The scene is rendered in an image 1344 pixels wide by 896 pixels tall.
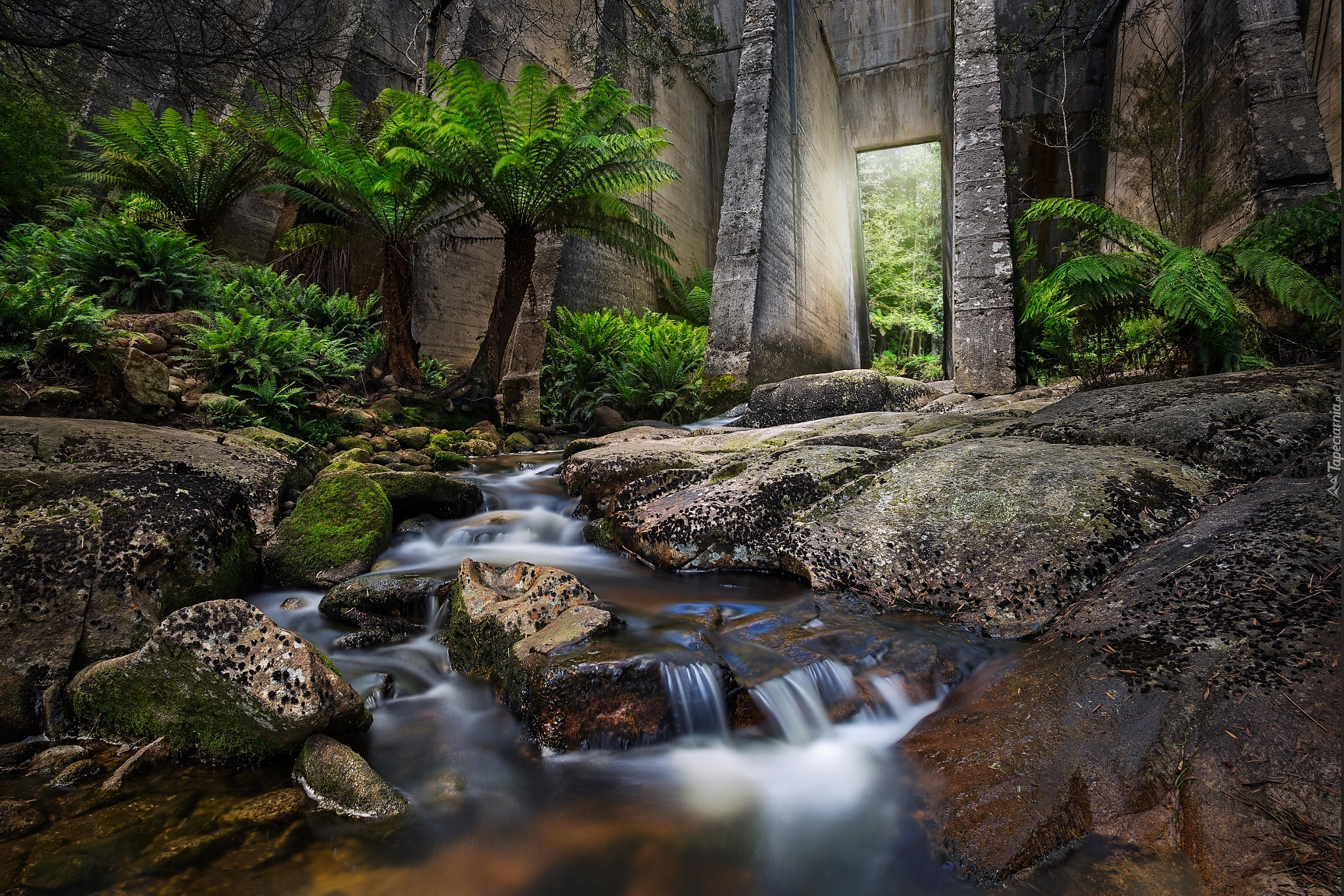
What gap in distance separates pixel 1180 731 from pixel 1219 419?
2465 mm

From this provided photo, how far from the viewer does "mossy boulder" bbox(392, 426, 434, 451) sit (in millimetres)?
6504

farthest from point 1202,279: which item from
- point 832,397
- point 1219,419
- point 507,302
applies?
point 507,302

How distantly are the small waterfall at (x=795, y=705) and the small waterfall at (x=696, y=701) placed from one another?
0.16 m

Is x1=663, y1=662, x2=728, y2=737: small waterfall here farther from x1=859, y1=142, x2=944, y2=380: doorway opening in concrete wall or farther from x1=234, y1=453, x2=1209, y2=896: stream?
x1=859, y1=142, x2=944, y2=380: doorway opening in concrete wall

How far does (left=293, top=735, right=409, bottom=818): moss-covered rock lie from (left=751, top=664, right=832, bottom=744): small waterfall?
1.23 m

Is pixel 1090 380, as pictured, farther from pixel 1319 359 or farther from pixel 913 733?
pixel 913 733

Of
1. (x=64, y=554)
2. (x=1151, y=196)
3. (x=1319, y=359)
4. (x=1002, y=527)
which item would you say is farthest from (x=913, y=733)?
(x=1151, y=196)

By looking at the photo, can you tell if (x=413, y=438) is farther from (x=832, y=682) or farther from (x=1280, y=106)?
(x=1280, y=106)

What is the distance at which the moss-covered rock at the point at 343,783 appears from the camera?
1808 mm

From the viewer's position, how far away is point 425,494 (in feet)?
14.3

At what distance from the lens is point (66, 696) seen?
7.16ft

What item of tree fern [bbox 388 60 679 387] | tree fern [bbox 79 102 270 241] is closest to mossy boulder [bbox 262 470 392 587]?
tree fern [bbox 388 60 679 387]

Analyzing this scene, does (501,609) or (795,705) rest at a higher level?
(501,609)

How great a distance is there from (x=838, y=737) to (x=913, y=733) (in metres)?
0.25
